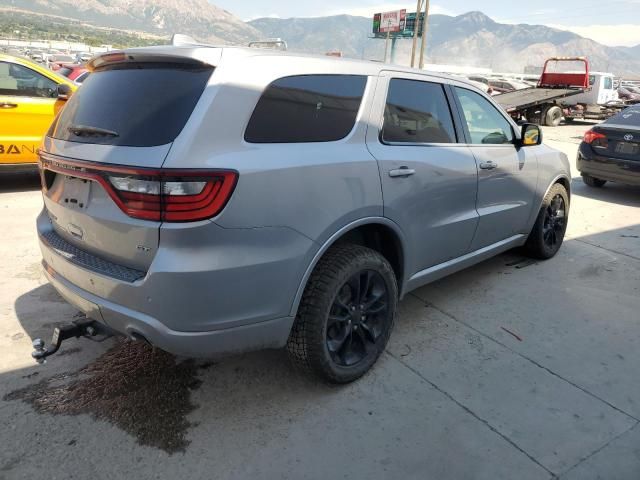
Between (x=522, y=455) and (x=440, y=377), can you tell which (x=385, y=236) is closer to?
(x=440, y=377)

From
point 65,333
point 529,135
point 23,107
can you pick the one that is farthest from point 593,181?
point 23,107

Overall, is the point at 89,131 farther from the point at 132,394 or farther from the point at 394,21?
the point at 394,21

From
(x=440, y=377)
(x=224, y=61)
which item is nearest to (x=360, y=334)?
(x=440, y=377)

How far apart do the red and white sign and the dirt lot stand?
8260cm

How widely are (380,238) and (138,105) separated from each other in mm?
1524

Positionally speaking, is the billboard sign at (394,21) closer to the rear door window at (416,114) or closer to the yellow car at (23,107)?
the yellow car at (23,107)

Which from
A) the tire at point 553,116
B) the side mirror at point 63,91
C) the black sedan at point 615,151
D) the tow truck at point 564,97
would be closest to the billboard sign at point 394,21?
the tow truck at point 564,97

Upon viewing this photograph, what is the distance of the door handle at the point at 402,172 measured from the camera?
2746 mm

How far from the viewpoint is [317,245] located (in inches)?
92.7

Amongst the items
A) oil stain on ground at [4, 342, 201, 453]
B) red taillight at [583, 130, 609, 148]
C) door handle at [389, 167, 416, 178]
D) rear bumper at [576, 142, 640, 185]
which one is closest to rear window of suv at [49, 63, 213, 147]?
door handle at [389, 167, 416, 178]

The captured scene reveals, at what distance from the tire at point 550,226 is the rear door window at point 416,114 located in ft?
5.69

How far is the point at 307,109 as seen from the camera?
95.2 inches

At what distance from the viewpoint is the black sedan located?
7242 millimetres

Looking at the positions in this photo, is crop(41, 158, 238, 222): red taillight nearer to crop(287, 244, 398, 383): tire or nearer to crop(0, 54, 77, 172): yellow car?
crop(287, 244, 398, 383): tire
